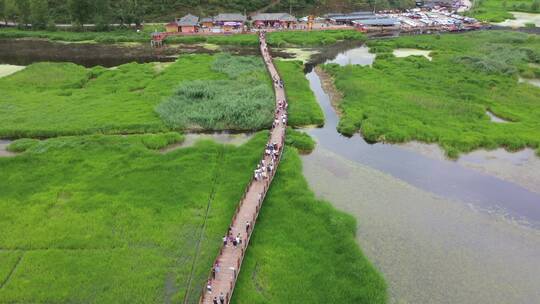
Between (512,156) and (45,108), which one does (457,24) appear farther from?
(45,108)

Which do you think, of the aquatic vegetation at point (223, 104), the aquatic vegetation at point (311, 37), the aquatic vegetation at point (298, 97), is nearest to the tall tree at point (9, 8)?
the aquatic vegetation at point (311, 37)

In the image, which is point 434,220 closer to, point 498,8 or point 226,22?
point 226,22

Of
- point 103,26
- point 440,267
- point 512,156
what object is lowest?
point 440,267

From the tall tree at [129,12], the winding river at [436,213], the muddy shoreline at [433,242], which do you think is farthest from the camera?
the tall tree at [129,12]

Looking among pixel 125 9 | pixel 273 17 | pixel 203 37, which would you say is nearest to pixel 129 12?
pixel 125 9

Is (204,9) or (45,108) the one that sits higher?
(204,9)

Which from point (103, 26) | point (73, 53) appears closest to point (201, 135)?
point (73, 53)

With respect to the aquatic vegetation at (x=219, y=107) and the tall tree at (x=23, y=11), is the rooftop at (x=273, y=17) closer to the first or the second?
the aquatic vegetation at (x=219, y=107)
